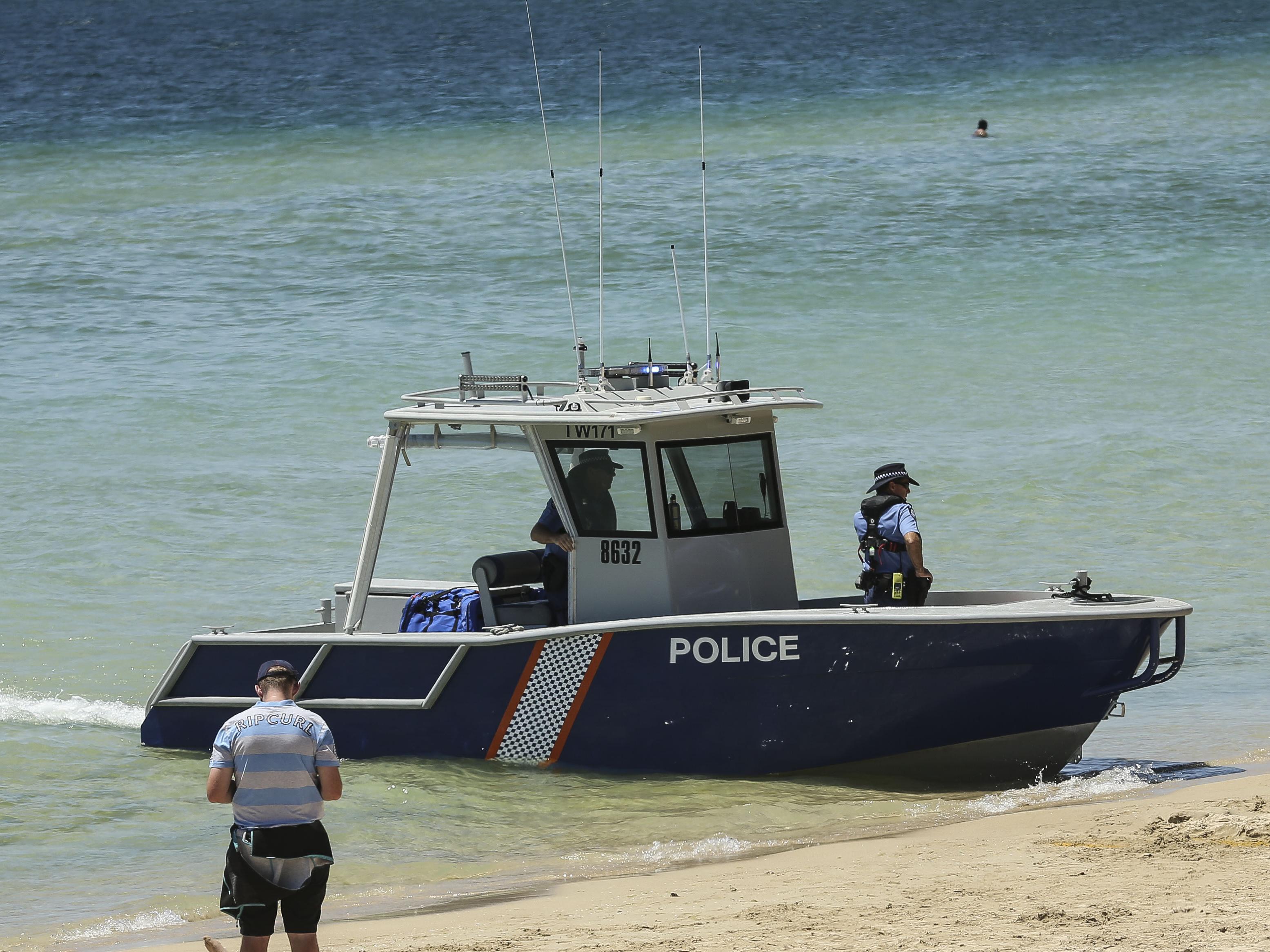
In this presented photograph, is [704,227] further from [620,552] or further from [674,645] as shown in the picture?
[674,645]

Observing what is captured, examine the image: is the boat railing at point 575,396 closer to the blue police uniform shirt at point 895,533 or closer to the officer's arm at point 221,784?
the blue police uniform shirt at point 895,533

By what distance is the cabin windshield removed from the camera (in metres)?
8.80

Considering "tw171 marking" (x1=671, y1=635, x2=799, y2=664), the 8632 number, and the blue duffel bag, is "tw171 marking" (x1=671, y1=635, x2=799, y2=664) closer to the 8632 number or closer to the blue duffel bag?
the 8632 number

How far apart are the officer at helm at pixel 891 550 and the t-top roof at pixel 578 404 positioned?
55 cm

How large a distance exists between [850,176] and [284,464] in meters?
16.5

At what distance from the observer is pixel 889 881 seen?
6.75m

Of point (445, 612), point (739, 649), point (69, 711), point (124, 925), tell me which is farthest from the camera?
point (69, 711)

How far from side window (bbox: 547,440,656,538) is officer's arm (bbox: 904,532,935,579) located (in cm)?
119

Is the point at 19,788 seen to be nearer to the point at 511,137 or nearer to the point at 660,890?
the point at 660,890

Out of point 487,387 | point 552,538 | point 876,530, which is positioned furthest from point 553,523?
point 876,530

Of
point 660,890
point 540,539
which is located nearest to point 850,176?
point 540,539

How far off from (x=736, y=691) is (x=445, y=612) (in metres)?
1.73

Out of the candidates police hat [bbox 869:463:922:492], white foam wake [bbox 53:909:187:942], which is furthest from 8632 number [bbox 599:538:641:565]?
white foam wake [bbox 53:909:187:942]

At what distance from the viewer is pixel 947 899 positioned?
21.0 feet
